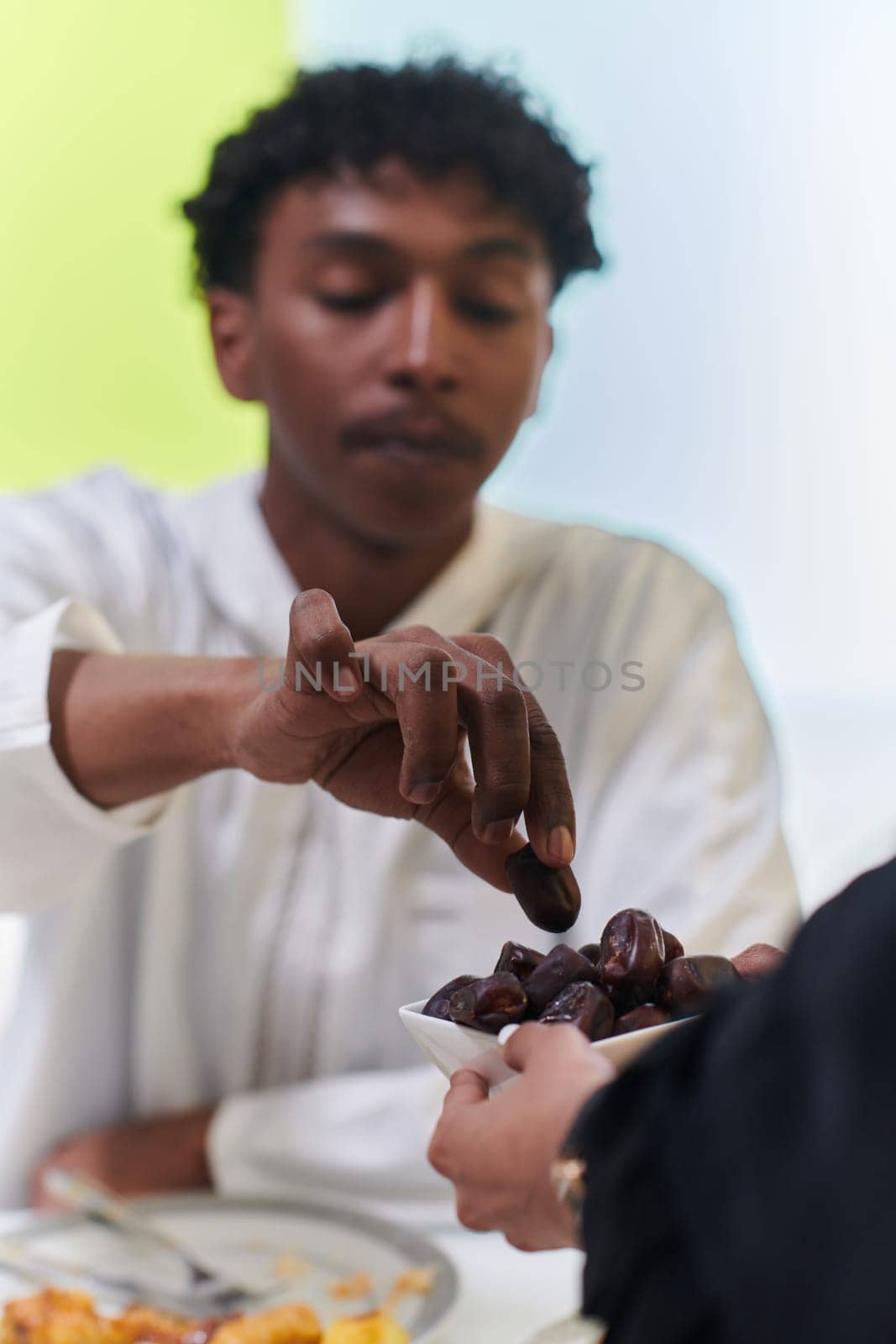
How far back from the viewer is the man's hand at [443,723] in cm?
34

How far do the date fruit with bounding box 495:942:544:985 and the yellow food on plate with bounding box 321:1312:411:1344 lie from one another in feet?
0.49

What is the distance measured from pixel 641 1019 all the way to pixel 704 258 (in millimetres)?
866

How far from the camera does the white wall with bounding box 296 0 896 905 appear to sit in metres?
0.94

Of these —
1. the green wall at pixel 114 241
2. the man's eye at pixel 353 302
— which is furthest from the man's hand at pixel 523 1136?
the green wall at pixel 114 241

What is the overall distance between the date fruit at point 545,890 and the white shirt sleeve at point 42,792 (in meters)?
Answer: 0.21

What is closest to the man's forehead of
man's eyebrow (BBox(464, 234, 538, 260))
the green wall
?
man's eyebrow (BBox(464, 234, 538, 260))

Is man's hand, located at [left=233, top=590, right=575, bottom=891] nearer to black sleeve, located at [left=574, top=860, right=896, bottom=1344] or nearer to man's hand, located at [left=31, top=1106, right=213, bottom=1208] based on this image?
black sleeve, located at [left=574, top=860, right=896, bottom=1344]

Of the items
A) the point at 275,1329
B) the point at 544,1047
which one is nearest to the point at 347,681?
the point at 544,1047

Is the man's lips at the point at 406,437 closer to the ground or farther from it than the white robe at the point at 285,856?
farther from it

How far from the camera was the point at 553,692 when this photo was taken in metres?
0.44

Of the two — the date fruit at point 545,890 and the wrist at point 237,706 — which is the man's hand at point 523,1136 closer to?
the date fruit at point 545,890

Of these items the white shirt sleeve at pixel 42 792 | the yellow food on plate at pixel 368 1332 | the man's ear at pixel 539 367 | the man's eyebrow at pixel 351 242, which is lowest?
the yellow food on plate at pixel 368 1332

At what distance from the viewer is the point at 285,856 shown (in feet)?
2.12

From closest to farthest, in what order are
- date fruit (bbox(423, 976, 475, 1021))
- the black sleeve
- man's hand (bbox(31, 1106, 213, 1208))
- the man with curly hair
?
the black sleeve → date fruit (bbox(423, 976, 475, 1021)) → the man with curly hair → man's hand (bbox(31, 1106, 213, 1208))
